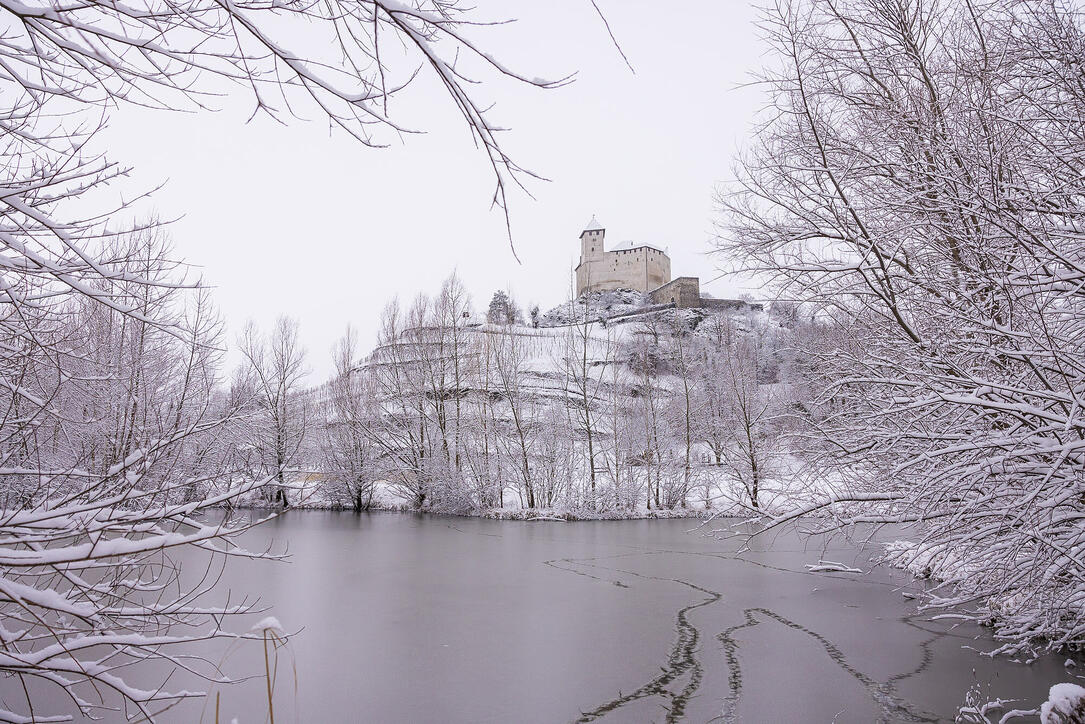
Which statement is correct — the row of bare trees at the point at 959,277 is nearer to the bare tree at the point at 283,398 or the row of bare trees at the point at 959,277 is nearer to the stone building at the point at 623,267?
the bare tree at the point at 283,398

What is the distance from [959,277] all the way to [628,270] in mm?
64110

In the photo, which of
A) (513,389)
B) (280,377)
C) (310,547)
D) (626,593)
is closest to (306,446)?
(280,377)

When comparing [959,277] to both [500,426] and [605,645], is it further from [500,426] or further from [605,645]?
[500,426]

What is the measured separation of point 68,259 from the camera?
2023 mm

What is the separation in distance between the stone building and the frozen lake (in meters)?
57.8

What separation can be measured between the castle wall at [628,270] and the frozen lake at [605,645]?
57.7 meters

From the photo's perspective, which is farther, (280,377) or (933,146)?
(280,377)

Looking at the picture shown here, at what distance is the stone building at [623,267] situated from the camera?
65.9 m

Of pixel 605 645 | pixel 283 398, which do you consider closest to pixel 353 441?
pixel 283 398

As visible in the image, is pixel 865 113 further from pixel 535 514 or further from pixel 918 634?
pixel 535 514

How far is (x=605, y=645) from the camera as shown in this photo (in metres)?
5.20

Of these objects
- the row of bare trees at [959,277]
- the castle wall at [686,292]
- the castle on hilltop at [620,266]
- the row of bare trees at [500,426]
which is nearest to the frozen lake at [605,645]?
the row of bare trees at [959,277]

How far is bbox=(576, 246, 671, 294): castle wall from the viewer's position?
216 ft

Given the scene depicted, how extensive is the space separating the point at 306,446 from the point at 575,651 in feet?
54.0
